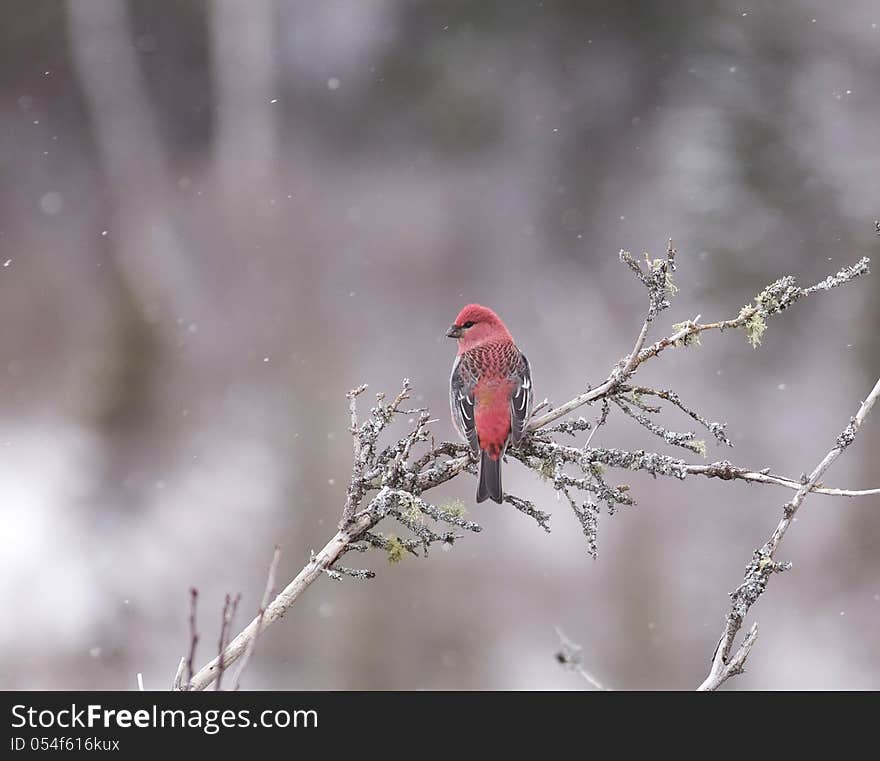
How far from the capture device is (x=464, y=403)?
3.65m

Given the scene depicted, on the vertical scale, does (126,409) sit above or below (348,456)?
above

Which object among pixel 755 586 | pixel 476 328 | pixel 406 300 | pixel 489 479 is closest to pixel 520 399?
pixel 489 479

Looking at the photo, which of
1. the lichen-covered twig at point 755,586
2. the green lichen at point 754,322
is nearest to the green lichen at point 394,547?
the lichen-covered twig at point 755,586

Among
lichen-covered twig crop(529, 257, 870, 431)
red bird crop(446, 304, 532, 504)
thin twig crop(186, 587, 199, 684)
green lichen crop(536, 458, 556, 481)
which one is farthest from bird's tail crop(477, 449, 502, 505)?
thin twig crop(186, 587, 199, 684)

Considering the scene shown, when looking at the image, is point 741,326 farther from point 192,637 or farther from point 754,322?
point 192,637

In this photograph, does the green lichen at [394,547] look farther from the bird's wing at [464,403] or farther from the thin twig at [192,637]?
the bird's wing at [464,403]

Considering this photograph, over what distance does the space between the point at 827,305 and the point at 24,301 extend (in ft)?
30.4

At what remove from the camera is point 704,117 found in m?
11.7

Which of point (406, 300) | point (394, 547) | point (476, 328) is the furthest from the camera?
point (406, 300)

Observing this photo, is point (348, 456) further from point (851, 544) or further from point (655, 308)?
point (655, 308)

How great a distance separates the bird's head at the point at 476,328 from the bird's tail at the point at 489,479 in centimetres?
89

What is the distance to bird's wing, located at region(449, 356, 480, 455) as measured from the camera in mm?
3465

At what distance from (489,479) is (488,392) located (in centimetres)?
48
